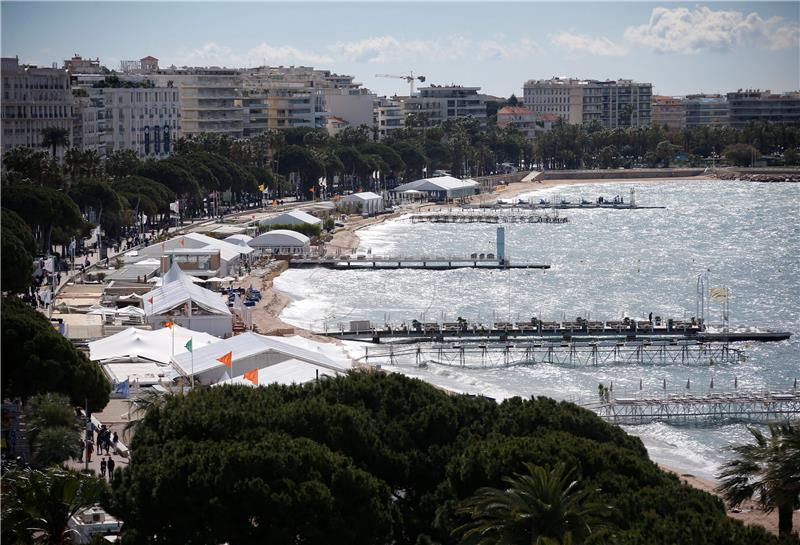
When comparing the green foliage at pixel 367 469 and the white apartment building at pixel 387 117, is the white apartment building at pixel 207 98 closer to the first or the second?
the white apartment building at pixel 387 117

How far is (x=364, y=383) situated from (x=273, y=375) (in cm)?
990

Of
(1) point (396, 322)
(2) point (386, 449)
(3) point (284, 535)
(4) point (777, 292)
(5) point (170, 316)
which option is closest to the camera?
(3) point (284, 535)

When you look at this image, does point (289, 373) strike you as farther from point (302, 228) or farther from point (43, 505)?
point (302, 228)

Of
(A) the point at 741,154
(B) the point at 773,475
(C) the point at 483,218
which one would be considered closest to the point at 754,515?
(B) the point at 773,475

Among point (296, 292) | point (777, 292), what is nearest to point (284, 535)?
point (296, 292)

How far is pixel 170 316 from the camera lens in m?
47.6

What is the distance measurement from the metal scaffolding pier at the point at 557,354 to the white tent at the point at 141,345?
8.52m

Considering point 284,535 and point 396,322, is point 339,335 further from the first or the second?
point 284,535

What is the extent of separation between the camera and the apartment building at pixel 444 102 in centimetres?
19062

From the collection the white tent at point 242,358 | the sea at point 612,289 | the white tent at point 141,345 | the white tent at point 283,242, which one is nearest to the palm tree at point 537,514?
the sea at point 612,289

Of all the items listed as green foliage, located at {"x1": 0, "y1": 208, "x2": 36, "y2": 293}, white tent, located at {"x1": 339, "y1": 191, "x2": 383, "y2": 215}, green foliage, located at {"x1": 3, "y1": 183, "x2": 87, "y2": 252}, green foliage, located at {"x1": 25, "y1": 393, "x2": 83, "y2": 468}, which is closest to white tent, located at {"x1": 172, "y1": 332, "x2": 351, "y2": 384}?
green foliage, located at {"x1": 0, "y1": 208, "x2": 36, "y2": 293}

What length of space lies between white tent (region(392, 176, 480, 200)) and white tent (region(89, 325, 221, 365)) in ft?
271

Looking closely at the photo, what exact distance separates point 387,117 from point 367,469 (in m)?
153

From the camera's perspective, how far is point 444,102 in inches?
7554
